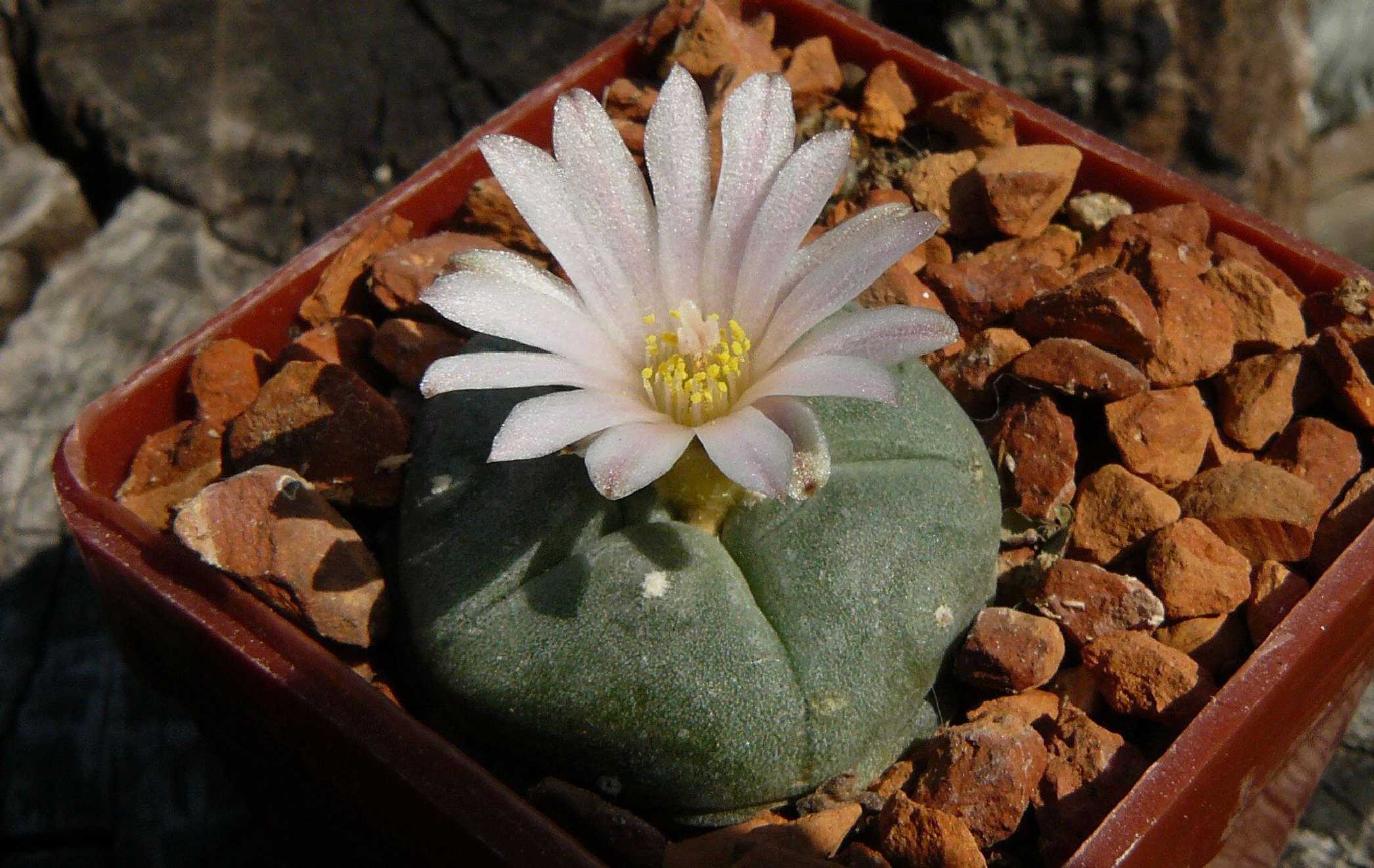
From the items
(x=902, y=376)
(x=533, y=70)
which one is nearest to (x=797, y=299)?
(x=902, y=376)

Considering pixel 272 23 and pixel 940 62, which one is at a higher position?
pixel 940 62

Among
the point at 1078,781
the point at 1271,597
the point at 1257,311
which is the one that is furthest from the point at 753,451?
the point at 1257,311

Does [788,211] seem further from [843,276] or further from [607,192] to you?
[607,192]

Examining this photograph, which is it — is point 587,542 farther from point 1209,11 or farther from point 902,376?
point 1209,11

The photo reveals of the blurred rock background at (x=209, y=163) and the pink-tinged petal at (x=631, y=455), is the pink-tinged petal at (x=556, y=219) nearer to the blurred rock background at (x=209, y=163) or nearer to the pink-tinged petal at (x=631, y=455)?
the pink-tinged petal at (x=631, y=455)

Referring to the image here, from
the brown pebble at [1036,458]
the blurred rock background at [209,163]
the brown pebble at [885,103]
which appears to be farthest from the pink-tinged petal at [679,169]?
the blurred rock background at [209,163]

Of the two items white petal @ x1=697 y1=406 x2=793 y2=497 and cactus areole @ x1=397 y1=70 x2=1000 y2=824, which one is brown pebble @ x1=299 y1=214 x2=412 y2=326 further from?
white petal @ x1=697 y1=406 x2=793 y2=497
